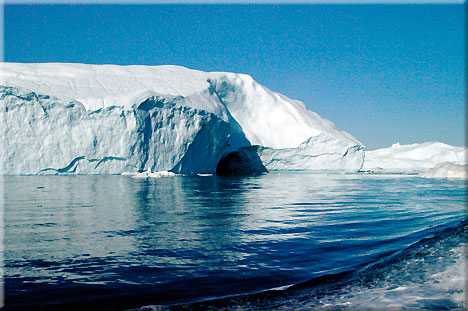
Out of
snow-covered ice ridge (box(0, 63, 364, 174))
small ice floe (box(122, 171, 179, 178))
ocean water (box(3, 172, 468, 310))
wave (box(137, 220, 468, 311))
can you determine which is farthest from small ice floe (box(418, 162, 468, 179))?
wave (box(137, 220, 468, 311))

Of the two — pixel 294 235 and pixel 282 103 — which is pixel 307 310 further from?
pixel 282 103

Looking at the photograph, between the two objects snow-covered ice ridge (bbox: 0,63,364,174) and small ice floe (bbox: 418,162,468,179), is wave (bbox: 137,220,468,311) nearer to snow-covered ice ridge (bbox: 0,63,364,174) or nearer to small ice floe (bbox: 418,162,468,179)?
snow-covered ice ridge (bbox: 0,63,364,174)

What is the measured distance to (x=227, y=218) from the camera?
675cm

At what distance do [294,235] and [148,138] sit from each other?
20.1m

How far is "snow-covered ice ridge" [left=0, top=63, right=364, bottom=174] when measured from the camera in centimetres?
2142

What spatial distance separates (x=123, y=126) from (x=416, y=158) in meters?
59.5

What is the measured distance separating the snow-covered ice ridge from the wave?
21060 millimetres

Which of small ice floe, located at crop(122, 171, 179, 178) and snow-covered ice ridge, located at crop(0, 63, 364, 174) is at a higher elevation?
snow-covered ice ridge, located at crop(0, 63, 364, 174)

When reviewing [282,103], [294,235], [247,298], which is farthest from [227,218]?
[282,103]

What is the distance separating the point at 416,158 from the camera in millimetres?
66938

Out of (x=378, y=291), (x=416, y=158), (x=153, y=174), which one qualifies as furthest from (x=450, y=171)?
(x=416, y=158)

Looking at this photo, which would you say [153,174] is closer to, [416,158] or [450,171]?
[450,171]

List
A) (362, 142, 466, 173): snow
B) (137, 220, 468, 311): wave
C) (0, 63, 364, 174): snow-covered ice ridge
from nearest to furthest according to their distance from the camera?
(137, 220, 468, 311): wave, (0, 63, 364, 174): snow-covered ice ridge, (362, 142, 466, 173): snow

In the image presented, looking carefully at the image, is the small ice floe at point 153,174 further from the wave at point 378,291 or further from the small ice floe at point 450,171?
the wave at point 378,291
